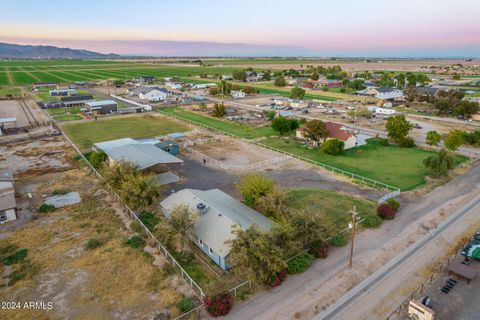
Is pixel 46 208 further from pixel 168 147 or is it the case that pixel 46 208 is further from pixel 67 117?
pixel 67 117

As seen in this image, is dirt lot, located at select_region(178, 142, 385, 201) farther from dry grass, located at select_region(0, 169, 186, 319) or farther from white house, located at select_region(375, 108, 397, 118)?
white house, located at select_region(375, 108, 397, 118)

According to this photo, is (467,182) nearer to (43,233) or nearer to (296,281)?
(296,281)

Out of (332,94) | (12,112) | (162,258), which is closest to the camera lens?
(162,258)

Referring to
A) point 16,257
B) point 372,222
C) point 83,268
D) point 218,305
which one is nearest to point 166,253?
point 83,268

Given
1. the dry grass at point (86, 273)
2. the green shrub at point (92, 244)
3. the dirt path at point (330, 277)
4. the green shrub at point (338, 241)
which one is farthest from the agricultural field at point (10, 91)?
the dirt path at point (330, 277)

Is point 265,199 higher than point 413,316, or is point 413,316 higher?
point 265,199

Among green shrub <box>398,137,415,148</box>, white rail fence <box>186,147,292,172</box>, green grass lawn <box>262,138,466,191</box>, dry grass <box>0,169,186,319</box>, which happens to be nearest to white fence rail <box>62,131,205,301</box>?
dry grass <box>0,169,186,319</box>

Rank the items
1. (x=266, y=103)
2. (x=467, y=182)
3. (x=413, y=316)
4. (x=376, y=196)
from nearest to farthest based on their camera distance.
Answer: (x=413, y=316) < (x=376, y=196) < (x=467, y=182) < (x=266, y=103)

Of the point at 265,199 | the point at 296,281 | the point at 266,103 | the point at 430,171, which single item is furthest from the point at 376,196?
the point at 266,103
